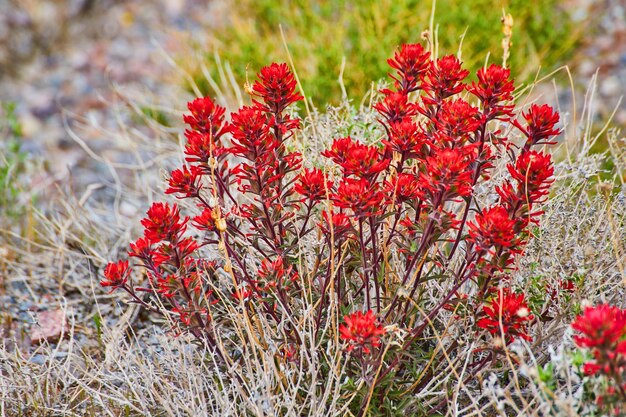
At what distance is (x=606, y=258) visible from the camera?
219cm

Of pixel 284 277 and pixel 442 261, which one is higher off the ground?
pixel 442 261

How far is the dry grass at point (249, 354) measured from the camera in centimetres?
184

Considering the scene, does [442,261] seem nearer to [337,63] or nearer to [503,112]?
[503,112]

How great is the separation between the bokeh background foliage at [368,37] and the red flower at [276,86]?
2.24 m

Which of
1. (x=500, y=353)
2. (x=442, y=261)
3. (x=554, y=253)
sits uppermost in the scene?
(x=554, y=253)

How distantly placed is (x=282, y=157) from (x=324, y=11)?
325cm

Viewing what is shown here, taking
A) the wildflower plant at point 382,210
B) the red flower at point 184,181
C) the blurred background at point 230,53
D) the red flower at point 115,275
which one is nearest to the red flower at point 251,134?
the wildflower plant at point 382,210

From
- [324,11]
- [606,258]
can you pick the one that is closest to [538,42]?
[324,11]

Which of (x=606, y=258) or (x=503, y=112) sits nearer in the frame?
(x=503, y=112)

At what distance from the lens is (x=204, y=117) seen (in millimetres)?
1764

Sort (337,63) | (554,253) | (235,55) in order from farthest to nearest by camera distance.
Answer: (235,55), (337,63), (554,253)

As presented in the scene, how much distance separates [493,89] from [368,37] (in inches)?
107

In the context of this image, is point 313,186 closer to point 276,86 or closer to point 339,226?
point 339,226

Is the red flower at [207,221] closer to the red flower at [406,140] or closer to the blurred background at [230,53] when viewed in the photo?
the red flower at [406,140]
